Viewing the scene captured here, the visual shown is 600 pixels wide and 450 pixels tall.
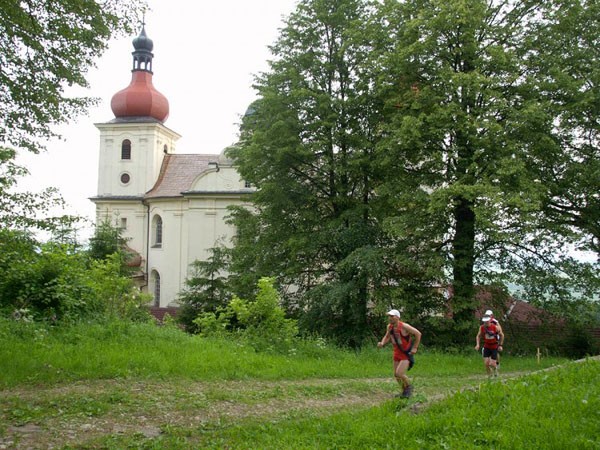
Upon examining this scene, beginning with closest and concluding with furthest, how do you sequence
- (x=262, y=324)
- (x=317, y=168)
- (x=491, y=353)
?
1. (x=491, y=353)
2. (x=262, y=324)
3. (x=317, y=168)

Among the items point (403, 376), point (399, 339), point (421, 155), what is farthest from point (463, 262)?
point (403, 376)

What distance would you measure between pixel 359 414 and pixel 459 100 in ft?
39.1

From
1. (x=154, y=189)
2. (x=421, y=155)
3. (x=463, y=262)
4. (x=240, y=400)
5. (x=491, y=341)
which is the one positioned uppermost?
(x=154, y=189)

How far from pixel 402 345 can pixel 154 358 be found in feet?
14.7

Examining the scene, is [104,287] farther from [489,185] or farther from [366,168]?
[489,185]

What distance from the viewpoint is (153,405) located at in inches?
309

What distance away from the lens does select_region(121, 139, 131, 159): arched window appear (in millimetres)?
41156

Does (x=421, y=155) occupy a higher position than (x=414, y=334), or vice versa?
(x=421, y=155)

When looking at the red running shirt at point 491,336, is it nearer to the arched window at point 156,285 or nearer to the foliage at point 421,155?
the foliage at point 421,155

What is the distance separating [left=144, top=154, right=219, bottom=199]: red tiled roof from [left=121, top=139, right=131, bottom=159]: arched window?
8.07 feet

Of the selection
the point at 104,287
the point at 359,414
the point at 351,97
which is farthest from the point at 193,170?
the point at 359,414

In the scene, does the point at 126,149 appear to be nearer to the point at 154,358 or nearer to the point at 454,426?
the point at 154,358

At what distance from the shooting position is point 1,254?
9133 mm

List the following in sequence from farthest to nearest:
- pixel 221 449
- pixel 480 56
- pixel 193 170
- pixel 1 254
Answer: pixel 193 170
pixel 480 56
pixel 1 254
pixel 221 449
